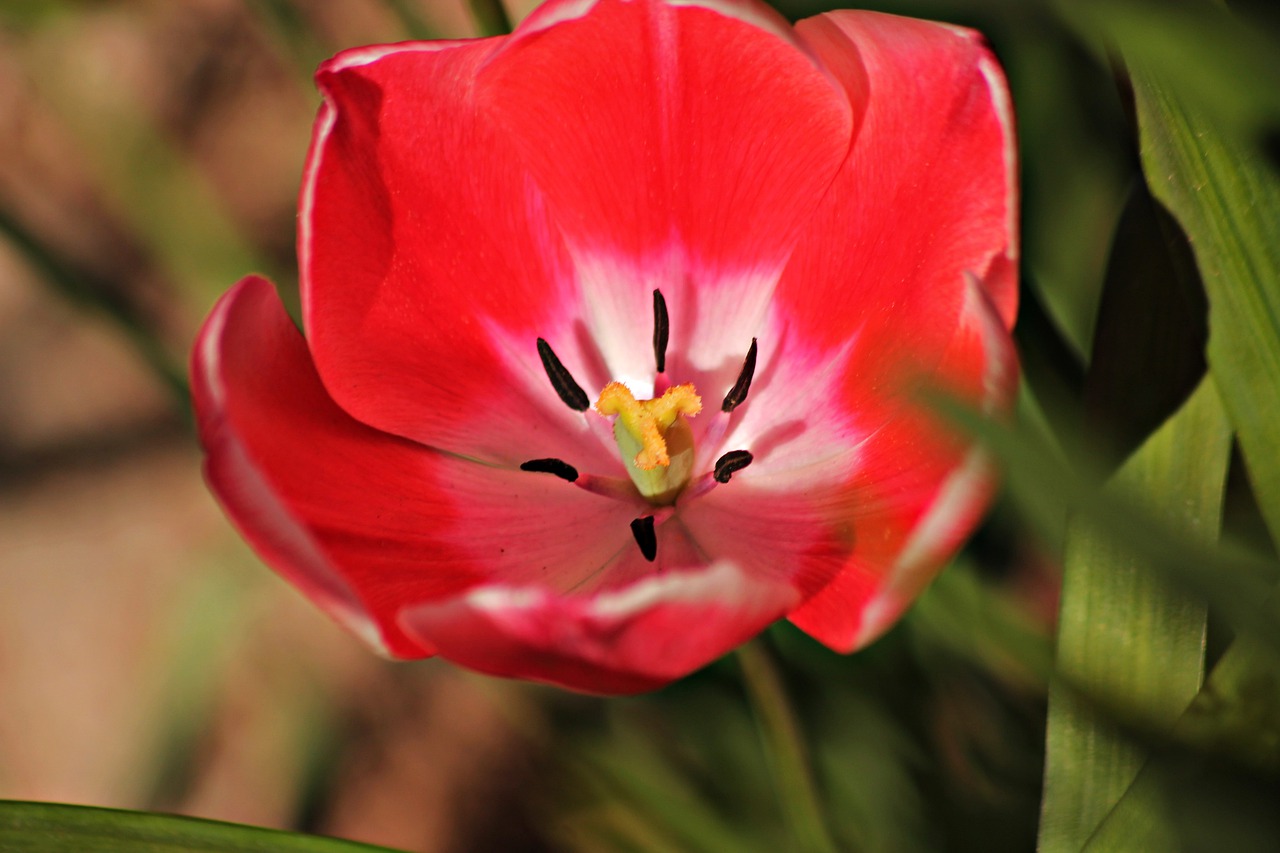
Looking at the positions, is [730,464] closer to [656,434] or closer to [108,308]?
[656,434]

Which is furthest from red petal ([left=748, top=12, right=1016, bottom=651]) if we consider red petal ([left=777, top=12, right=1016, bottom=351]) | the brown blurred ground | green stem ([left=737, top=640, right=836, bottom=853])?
the brown blurred ground

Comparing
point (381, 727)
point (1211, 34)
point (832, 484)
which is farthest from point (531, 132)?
point (381, 727)

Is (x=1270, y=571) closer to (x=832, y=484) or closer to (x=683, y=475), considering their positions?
(x=832, y=484)

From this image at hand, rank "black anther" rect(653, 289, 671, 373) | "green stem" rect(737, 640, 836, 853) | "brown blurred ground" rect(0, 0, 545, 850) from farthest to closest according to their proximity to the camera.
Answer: "brown blurred ground" rect(0, 0, 545, 850)
"black anther" rect(653, 289, 671, 373)
"green stem" rect(737, 640, 836, 853)

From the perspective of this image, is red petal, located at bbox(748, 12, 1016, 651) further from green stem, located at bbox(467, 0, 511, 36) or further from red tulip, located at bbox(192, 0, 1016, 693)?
green stem, located at bbox(467, 0, 511, 36)

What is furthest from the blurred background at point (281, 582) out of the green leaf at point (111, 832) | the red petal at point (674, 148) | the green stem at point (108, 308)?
the green leaf at point (111, 832)

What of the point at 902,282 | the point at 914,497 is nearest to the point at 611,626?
the point at 914,497

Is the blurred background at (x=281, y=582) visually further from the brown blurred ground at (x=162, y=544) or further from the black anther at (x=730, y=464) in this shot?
the black anther at (x=730, y=464)
